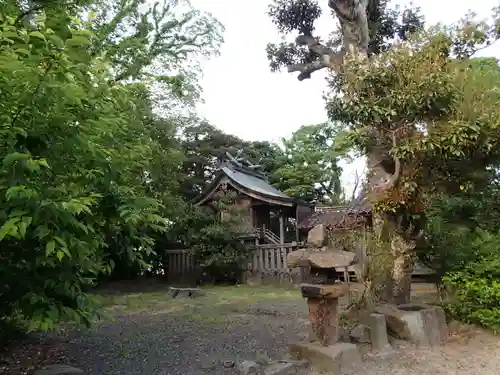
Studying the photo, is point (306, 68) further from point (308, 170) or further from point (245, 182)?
point (308, 170)

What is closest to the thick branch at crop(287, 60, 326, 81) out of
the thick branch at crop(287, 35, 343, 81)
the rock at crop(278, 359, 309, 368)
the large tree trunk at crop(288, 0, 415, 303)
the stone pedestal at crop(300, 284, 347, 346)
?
the thick branch at crop(287, 35, 343, 81)

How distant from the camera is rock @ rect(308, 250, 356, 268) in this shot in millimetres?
4750

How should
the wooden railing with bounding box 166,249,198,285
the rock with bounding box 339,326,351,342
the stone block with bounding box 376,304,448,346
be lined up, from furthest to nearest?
1. the wooden railing with bounding box 166,249,198,285
2. the stone block with bounding box 376,304,448,346
3. the rock with bounding box 339,326,351,342

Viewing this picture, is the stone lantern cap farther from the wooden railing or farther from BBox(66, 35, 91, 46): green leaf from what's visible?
the wooden railing

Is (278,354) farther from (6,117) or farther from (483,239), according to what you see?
(6,117)

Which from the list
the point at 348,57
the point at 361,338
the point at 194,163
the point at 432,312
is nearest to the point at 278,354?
the point at 361,338

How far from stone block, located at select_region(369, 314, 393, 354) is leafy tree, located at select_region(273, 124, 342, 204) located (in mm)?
15170

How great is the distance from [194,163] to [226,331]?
15618mm

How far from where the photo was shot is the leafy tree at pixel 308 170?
69.9 feet

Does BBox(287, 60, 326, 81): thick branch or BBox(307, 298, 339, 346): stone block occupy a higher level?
BBox(287, 60, 326, 81): thick branch

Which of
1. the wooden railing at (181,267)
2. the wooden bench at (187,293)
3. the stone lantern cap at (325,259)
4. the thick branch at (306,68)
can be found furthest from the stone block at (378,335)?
the wooden railing at (181,267)

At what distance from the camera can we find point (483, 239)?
639 centimetres

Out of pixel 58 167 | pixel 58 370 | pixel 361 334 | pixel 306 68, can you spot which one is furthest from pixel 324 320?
pixel 306 68

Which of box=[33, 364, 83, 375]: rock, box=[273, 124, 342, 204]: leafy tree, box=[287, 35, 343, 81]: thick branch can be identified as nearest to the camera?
box=[33, 364, 83, 375]: rock
